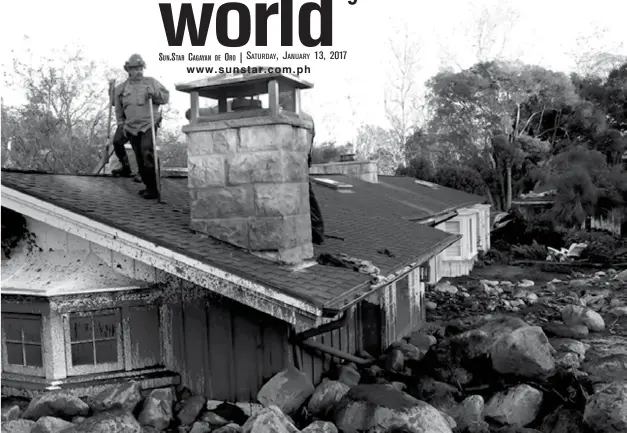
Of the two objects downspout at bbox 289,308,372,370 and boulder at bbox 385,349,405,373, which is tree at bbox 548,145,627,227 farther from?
downspout at bbox 289,308,372,370

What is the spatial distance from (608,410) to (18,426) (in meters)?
5.61

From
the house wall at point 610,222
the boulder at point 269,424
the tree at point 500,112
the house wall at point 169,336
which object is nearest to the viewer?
the boulder at point 269,424

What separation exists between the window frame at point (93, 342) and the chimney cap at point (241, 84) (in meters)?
2.52

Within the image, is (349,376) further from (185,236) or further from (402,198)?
(402,198)

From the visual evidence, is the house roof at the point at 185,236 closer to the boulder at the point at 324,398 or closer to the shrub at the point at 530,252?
the boulder at the point at 324,398

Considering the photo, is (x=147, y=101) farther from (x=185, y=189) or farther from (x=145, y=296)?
(x=145, y=296)

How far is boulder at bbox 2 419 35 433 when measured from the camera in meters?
5.45

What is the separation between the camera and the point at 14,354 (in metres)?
6.45

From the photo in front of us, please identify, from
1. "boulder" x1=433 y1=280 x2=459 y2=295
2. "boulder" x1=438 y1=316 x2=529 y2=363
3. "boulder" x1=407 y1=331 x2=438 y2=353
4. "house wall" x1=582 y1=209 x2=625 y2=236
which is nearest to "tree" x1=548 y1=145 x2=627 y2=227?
"house wall" x1=582 y1=209 x2=625 y2=236

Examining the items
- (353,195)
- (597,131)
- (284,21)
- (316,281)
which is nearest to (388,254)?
(316,281)

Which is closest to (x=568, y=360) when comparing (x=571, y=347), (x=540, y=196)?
(x=571, y=347)

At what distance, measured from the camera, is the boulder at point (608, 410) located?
5.87 metres

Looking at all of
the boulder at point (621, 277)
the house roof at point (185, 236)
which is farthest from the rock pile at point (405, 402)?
the boulder at point (621, 277)

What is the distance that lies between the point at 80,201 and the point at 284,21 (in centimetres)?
300
